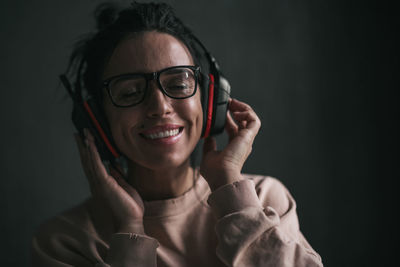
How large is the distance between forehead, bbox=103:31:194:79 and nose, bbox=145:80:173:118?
0.05m

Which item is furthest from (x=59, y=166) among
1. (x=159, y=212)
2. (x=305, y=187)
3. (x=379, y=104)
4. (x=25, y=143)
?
(x=379, y=104)

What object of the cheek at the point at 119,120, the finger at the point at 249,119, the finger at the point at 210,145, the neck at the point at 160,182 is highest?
the cheek at the point at 119,120

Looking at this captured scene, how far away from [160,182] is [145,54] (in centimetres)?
44

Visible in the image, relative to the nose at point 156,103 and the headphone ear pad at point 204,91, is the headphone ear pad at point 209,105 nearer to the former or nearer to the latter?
the headphone ear pad at point 204,91

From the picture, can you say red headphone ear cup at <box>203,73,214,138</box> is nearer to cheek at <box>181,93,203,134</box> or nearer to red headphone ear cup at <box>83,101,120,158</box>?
cheek at <box>181,93,203,134</box>

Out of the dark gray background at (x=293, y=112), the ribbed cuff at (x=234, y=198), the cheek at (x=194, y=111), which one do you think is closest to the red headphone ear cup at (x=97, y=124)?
the cheek at (x=194, y=111)

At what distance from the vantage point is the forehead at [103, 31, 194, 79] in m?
1.05

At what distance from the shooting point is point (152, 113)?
1040 millimetres

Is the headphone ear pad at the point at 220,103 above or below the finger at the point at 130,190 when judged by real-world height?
above

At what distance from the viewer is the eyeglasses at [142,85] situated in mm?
1045

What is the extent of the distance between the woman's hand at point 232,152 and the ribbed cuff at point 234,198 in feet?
0.14

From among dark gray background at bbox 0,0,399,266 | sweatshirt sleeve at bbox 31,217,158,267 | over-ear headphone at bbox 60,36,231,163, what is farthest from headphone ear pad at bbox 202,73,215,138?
dark gray background at bbox 0,0,399,266

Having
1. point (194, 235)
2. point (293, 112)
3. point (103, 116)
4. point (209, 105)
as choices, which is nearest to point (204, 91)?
point (209, 105)

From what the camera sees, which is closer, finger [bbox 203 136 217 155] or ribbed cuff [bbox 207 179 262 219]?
ribbed cuff [bbox 207 179 262 219]
